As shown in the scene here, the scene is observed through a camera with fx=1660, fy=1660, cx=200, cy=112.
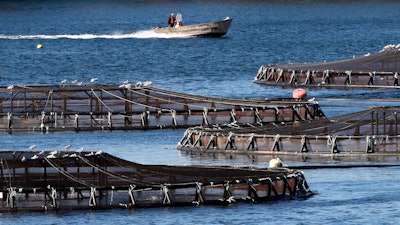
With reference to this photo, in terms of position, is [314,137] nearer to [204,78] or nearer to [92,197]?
[92,197]

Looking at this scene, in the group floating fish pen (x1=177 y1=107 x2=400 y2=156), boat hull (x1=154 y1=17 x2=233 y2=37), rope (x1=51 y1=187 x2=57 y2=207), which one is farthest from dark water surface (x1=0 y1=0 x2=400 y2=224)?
floating fish pen (x1=177 y1=107 x2=400 y2=156)

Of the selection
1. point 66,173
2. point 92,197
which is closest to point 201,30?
point 66,173

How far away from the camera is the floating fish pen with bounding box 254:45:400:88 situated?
308ft

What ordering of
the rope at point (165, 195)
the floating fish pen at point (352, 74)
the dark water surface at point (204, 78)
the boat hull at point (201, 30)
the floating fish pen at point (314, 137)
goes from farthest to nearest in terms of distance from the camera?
1. the boat hull at point (201, 30)
2. the floating fish pen at point (352, 74)
3. the floating fish pen at point (314, 137)
4. the rope at point (165, 195)
5. the dark water surface at point (204, 78)

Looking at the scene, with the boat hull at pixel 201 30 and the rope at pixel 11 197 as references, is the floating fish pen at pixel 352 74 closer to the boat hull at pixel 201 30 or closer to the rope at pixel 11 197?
the rope at pixel 11 197

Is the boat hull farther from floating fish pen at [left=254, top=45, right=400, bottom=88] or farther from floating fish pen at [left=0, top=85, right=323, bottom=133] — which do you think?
floating fish pen at [left=0, top=85, right=323, bottom=133]

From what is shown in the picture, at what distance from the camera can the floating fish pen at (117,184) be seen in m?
50.0

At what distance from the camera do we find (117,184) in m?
50.7

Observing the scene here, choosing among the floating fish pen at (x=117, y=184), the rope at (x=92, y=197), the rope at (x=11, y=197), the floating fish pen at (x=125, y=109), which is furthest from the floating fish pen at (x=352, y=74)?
the rope at (x=11, y=197)

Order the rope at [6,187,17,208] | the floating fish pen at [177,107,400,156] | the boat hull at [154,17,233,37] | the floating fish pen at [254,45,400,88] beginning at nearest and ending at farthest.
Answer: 1. the rope at [6,187,17,208]
2. the floating fish pen at [177,107,400,156]
3. the floating fish pen at [254,45,400,88]
4. the boat hull at [154,17,233,37]

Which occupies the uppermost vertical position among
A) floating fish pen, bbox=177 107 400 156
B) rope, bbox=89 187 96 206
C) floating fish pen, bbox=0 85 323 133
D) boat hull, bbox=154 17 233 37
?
boat hull, bbox=154 17 233 37

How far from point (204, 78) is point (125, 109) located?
3129 centimetres

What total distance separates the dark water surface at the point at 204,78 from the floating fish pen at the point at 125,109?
130cm

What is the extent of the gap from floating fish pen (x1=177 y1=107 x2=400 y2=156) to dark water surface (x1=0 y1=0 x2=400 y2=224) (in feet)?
3.43
